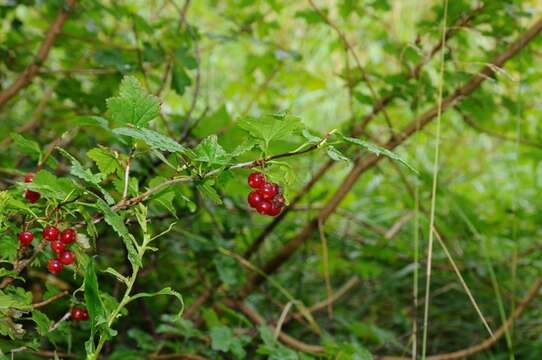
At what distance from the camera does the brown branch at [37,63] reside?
1227 mm

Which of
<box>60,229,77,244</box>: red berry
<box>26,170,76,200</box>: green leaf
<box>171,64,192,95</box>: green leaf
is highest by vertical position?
<box>171,64,192,95</box>: green leaf

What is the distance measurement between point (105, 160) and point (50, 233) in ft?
0.32

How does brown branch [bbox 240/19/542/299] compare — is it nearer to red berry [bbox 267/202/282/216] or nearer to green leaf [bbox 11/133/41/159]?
red berry [bbox 267/202/282/216]

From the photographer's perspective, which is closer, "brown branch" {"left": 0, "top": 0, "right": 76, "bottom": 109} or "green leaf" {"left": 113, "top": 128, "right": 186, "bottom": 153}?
"green leaf" {"left": 113, "top": 128, "right": 186, "bottom": 153}

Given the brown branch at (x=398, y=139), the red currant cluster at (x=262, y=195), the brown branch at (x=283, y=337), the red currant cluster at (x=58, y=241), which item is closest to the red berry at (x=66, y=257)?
the red currant cluster at (x=58, y=241)

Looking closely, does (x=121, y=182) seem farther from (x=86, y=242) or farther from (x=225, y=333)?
(x=225, y=333)

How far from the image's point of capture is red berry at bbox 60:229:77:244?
0.65 meters

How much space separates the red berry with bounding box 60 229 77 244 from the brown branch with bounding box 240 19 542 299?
2.19 feet

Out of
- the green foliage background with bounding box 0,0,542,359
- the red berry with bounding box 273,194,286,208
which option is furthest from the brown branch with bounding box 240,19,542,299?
the red berry with bounding box 273,194,286,208

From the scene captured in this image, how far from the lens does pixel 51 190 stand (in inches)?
23.9

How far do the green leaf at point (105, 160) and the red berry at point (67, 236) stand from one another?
73mm

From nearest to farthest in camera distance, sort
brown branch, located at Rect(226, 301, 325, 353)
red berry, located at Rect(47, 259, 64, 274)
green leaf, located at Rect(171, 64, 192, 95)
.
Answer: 1. red berry, located at Rect(47, 259, 64, 274)
2. brown branch, located at Rect(226, 301, 325, 353)
3. green leaf, located at Rect(171, 64, 192, 95)

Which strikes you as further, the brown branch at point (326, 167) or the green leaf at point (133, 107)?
the brown branch at point (326, 167)

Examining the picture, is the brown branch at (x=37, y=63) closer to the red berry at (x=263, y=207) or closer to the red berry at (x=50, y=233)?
the red berry at (x=50, y=233)
